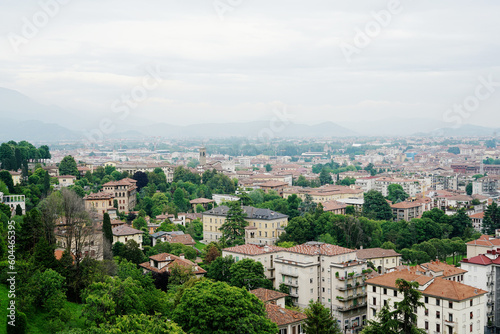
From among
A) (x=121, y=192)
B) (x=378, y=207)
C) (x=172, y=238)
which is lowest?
(x=378, y=207)

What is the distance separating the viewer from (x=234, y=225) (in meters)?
40.3

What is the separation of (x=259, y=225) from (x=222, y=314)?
23.2 metres

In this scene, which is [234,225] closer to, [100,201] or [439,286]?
[100,201]

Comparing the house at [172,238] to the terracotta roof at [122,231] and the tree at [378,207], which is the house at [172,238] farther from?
the tree at [378,207]

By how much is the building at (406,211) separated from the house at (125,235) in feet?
96.5

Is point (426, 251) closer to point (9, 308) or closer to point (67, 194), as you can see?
point (67, 194)

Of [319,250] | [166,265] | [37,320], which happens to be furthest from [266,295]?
[37,320]

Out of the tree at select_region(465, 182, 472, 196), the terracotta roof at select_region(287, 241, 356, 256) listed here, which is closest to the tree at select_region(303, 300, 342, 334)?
the terracotta roof at select_region(287, 241, 356, 256)

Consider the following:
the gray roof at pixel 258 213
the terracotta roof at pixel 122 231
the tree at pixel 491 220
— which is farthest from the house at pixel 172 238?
the tree at pixel 491 220

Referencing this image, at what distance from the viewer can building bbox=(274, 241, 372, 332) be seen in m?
27.2

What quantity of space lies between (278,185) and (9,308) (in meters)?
57.2

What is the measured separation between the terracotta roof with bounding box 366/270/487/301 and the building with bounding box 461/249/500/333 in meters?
5.41

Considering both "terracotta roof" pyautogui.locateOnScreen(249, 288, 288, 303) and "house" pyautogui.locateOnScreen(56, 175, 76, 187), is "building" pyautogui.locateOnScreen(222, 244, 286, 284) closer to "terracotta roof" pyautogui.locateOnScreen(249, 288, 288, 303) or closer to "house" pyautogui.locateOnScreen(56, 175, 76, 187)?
"terracotta roof" pyautogui.locateOnScreen(249, 288, 288, 303)

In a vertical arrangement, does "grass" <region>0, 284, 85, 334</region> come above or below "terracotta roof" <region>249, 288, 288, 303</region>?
above
